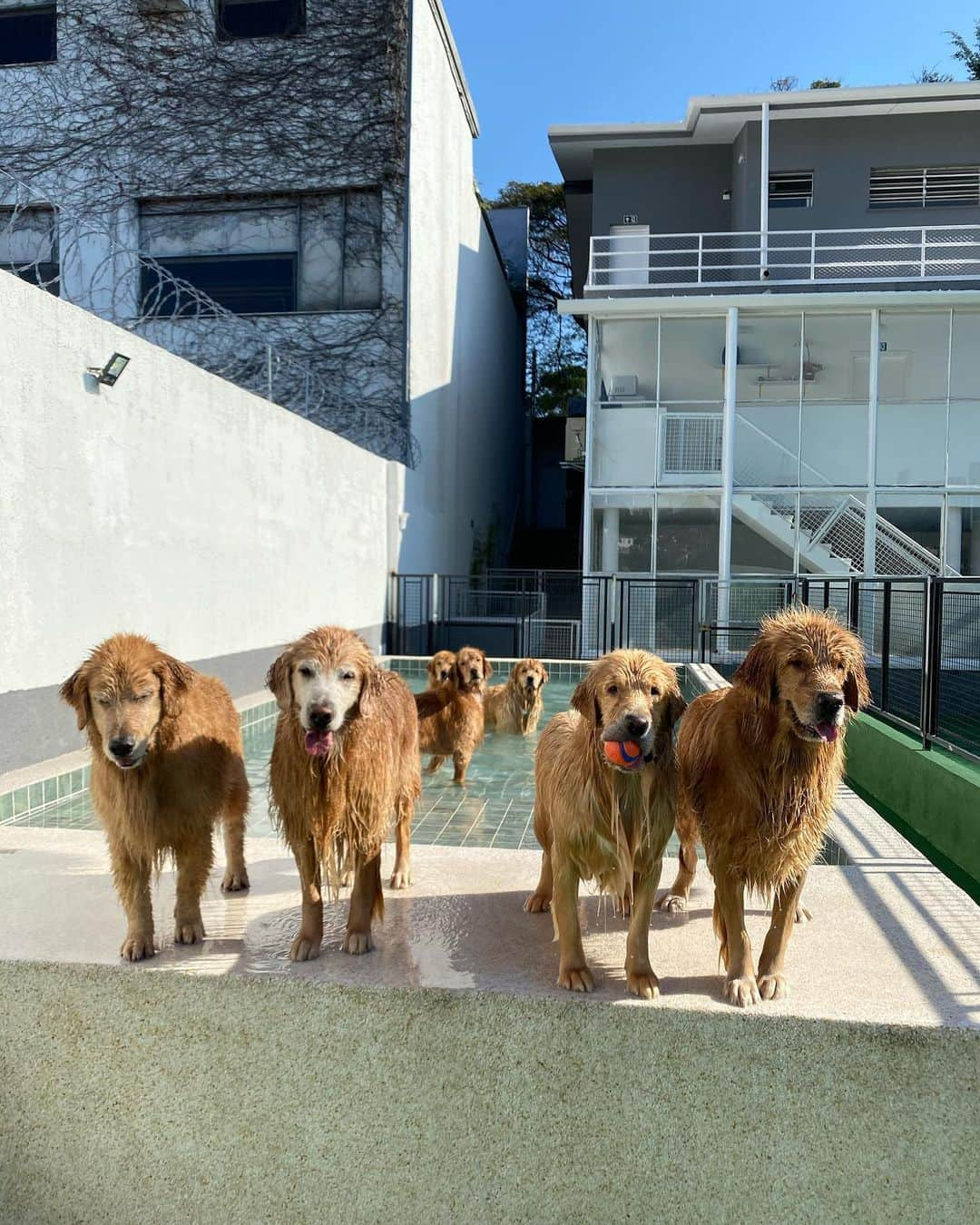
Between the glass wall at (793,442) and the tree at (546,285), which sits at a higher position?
the tree at (546,285)

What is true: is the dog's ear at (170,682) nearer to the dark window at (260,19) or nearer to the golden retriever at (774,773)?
the golden retriever at (774,773)

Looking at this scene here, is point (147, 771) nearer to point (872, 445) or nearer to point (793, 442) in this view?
point (793, 442)

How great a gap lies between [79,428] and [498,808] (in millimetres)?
4672

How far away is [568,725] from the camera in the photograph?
3.35 m

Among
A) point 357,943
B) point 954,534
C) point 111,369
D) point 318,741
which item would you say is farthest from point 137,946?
point 954,534

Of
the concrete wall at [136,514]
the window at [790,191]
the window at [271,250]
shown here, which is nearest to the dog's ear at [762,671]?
the concrete wall at [136,514]

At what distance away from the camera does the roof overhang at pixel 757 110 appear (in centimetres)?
1856

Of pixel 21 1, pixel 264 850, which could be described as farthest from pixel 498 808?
pixel 21 1

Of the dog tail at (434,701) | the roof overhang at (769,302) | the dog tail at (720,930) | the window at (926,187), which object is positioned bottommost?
the dog tail at (720,930)

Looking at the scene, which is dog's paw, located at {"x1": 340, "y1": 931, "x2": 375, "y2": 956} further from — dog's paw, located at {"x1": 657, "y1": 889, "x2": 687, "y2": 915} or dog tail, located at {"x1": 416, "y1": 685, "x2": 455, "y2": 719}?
dog tail, located at {"x1": 416, "y1": 685, "x2": 455, "y2": 719}

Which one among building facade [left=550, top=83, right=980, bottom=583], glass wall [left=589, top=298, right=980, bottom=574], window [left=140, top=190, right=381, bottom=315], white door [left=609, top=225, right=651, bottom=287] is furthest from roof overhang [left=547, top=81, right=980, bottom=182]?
window [left=140, top=190, right=381, bottom=315]

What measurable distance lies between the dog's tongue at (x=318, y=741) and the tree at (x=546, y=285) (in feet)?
117

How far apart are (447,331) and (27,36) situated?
982cm

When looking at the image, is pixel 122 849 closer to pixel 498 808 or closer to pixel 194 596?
pixel 498 808
